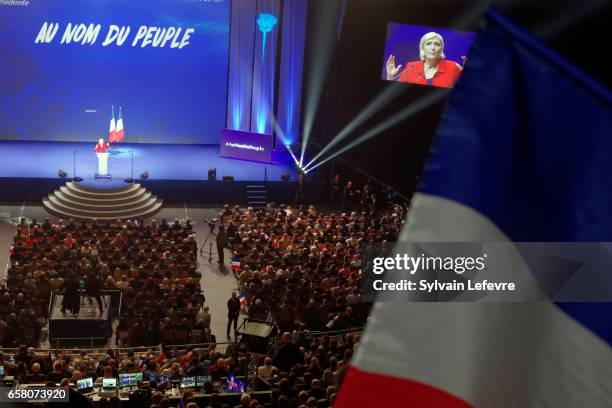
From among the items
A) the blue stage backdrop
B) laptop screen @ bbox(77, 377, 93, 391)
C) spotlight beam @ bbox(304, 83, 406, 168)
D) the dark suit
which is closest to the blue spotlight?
the blue stage backdrop

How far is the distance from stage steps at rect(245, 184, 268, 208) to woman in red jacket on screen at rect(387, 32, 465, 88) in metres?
5.23

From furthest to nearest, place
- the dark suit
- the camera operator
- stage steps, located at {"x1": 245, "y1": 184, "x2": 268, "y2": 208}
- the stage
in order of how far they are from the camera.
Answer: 1. stage steps, located at {"x1": 245, "y1": 184, "x2": 268, "y2": 208}
2. the stage
3. the camera operator
4. the dark suit

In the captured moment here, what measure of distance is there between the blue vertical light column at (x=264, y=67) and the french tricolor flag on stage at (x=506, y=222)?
25708 millimetres

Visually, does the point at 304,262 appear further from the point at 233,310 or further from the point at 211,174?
the point at 211,174

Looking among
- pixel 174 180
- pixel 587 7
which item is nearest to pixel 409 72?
pixel 174 180

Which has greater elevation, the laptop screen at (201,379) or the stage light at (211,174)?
the stage light at (211,174)

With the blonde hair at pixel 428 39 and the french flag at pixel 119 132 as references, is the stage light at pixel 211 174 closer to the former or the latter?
the french flag at pixel 119 132

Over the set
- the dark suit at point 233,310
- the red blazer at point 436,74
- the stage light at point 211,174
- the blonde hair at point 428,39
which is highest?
the blonde hair at point 428,39

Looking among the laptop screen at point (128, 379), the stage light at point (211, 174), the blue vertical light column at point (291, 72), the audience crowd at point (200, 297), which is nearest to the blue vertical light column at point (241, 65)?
the blue vertical light column at point (291, 72)

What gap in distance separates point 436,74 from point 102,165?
33.9ft

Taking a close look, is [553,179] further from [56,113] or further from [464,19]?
[56,113]

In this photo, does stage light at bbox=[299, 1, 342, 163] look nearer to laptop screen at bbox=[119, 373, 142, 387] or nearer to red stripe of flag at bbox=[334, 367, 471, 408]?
laptop screen at bbox=[119, 373, 142, 387]

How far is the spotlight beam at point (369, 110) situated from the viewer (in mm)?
25719

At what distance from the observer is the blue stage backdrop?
85.5 feet
